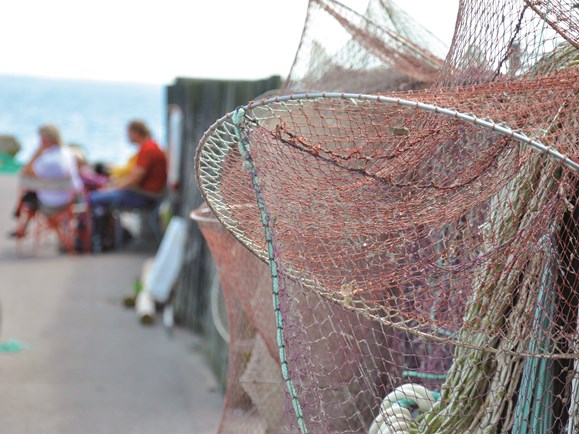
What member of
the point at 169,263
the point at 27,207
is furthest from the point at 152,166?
the point at 169,263

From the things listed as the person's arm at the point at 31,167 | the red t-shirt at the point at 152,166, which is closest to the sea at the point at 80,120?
the person's arm at the point at 31,167

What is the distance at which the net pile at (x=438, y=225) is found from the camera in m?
2.55

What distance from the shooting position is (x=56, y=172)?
11617mm

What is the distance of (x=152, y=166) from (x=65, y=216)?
152 centimetres

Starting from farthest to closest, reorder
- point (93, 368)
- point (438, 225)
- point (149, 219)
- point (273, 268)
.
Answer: point (149, 219), point (93, 368), point (438, 225), point (273, 268)

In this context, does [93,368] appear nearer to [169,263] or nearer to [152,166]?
[169,263]

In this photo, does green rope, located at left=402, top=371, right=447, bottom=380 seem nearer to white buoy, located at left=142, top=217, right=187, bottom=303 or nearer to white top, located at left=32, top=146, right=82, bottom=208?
white buoy, located at left=142, top=217, right=187, bottom=303

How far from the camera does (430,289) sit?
265cm

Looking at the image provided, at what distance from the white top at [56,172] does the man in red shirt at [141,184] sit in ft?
1.05

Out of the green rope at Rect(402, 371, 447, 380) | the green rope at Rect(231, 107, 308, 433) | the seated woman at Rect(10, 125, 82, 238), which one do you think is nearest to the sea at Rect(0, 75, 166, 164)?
the seated woman at Rect(10, 125, 82, 238)

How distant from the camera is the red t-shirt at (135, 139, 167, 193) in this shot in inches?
458

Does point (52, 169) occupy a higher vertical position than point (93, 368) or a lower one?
higher

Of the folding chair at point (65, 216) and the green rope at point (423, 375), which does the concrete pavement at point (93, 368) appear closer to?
the folding chair at point (65, 216)

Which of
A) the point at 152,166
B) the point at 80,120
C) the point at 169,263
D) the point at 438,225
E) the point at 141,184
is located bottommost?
the point at 80,120
